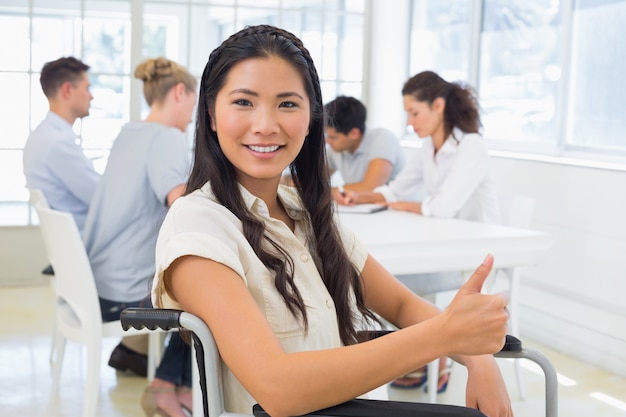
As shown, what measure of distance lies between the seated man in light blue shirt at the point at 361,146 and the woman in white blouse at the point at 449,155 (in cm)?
45

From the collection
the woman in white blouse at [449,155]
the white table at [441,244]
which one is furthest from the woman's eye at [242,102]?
the woman in white blouse at [449,155]

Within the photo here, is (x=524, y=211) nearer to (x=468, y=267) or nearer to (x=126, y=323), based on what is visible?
(x=468, y=267)

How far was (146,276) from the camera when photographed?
2.83m

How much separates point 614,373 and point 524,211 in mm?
888

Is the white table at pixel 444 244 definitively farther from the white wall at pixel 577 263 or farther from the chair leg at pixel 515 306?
the white wall at pixel 577 263

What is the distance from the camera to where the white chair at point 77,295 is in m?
2.48

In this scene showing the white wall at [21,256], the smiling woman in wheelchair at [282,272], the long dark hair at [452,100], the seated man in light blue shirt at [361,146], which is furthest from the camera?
the white wall at [21,256]

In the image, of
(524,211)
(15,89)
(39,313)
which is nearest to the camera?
(524,211)

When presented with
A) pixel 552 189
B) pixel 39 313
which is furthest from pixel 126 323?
pixel 39 313

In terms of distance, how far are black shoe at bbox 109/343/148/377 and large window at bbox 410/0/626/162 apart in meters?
2.22

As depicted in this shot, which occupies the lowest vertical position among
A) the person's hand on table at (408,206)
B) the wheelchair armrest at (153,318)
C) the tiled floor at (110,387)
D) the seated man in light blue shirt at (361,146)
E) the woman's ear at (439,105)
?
the tiled floor at (110,387)

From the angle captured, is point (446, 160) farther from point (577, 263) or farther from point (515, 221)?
point (577, 263)

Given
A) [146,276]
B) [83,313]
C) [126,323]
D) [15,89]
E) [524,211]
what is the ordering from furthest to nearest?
[15,89]
[524,211]
[146,276]
[83,313]
[126,323]

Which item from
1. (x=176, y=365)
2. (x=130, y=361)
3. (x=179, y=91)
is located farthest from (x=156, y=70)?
(x=130, y=361)
